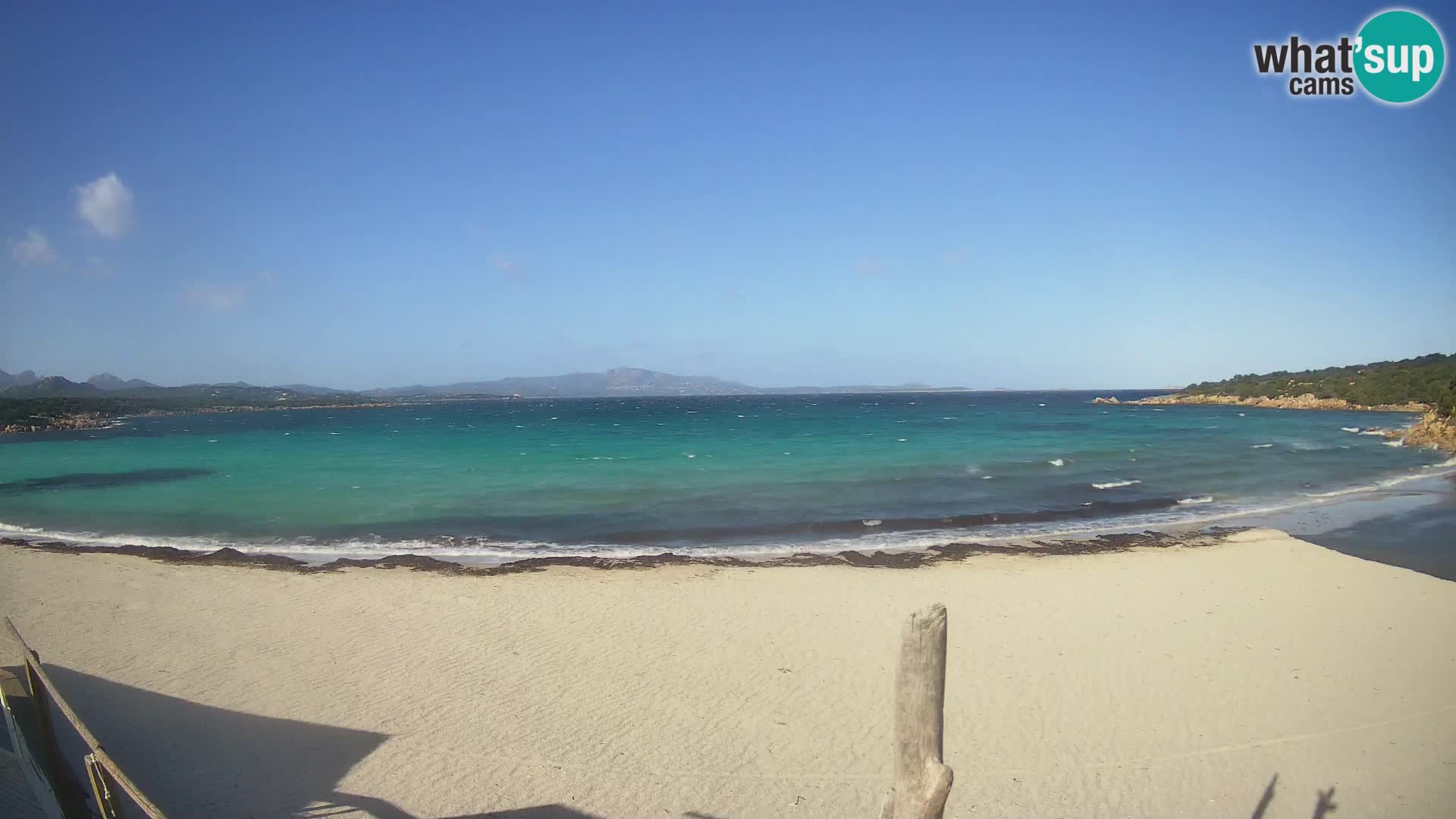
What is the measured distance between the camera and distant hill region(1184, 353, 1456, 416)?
5213cm

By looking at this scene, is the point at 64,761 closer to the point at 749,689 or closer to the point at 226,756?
the point at 226,756

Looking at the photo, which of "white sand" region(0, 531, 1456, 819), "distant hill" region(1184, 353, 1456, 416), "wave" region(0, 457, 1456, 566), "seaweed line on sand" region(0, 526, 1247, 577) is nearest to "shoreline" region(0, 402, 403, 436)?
"wave" region(0, 457, 1456, 566)

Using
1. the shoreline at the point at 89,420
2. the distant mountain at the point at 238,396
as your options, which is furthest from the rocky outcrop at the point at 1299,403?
the distant mountain at the point at 238,396

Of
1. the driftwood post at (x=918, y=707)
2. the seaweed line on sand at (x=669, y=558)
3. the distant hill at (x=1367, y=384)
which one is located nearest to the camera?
the driftwood post at (x=918, y=707)

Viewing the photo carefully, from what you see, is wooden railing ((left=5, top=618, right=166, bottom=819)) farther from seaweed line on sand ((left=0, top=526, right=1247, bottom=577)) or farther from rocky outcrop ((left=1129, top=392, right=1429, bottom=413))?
rocky outcrop ((left=1129, top=392, right=1429, bottom=413))

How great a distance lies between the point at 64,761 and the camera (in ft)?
17.7

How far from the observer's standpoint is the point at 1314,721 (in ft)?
23.1

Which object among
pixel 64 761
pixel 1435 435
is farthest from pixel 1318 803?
pixel 1435 435

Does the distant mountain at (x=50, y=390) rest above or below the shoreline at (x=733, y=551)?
above

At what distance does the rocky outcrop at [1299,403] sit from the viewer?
60.4 meters

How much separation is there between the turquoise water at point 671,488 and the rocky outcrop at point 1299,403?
24375mm

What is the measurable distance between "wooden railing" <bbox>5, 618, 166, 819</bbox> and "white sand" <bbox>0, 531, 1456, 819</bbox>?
2.87ft

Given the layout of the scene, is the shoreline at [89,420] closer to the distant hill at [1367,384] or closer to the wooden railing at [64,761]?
the wooden railing at [64,761]

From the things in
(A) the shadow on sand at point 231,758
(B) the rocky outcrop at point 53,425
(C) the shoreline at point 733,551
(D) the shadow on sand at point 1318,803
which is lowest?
(D) the shadow on sand at point 1318,803
